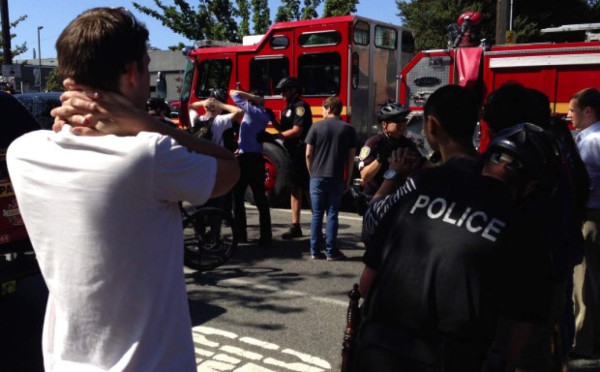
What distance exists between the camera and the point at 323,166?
257 inches

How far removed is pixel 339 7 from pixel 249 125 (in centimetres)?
1389

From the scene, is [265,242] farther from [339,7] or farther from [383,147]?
[339,7]

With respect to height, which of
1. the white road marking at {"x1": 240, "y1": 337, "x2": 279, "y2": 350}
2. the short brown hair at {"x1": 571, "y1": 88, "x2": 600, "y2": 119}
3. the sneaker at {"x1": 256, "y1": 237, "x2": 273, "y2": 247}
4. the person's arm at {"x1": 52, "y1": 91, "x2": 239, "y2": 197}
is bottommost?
the white road marking at {"x1": 240, "y1": 337, "x2": 279, "y2": 350}

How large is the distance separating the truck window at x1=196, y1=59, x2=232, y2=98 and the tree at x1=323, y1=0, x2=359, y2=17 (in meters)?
9.72

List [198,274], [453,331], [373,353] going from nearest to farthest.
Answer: [453,331] < [373,353] < [198,274]

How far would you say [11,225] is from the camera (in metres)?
4.57

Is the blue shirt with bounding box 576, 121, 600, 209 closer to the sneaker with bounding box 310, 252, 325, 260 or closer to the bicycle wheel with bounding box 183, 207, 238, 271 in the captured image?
the sneaker with bounding box 310, 252, 325, 260

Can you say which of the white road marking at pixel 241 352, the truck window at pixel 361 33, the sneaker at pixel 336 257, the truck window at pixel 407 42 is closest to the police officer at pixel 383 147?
the white road marking at pixel 241 352

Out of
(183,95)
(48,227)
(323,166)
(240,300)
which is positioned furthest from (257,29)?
(48,227)

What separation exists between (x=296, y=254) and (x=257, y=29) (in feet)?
48.5

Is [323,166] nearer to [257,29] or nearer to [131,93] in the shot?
[131,93]

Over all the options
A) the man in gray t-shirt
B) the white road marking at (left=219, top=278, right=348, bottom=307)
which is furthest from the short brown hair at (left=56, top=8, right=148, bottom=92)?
the man in gray t-shirt

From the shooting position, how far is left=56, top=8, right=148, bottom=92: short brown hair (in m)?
1.38

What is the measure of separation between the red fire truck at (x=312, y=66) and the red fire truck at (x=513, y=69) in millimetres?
979
